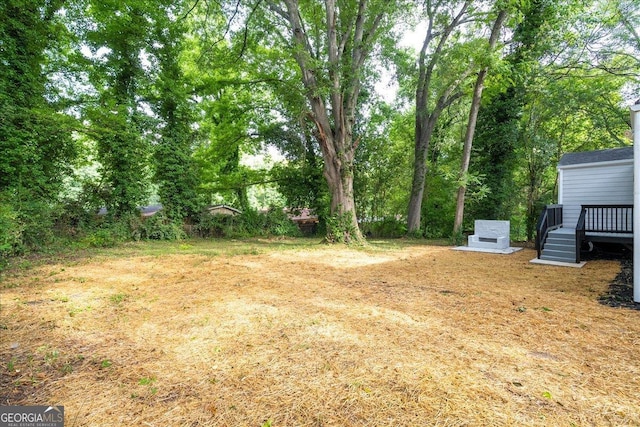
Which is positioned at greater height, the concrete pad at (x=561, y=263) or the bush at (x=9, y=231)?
the bush at (x=9, y=231)

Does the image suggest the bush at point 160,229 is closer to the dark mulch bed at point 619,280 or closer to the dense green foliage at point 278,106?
the dense green foliage at point 278,106

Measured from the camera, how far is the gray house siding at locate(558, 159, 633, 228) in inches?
346

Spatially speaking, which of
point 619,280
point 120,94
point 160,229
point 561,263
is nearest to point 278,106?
point 120,94

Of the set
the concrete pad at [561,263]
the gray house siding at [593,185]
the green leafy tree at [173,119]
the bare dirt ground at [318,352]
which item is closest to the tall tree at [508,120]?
the gray house siding at [593,185]

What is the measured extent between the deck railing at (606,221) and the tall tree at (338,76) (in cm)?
620

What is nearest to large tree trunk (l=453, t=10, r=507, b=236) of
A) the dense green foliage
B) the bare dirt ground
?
the dense green foliage

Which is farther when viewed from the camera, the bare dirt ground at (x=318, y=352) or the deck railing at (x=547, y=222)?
the deck railing at (x=547, y=222)

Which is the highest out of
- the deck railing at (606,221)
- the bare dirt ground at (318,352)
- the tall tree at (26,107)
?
the tall tree at (26,107)

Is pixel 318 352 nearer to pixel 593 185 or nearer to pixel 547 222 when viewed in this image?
pixel 547 222

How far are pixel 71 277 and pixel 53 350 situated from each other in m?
3.45

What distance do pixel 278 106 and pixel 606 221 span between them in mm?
13390

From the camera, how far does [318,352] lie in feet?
8.55

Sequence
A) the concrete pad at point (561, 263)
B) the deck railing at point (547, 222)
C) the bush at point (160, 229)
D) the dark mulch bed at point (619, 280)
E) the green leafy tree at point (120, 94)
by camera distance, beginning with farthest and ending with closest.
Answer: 1. the bush at point (160, 229)
2. the green leafy tree at point (120, 94)
3. the deck railing at point (547, 222)
4. the concrete pad at point (561, 263)
5. the dark mulch bed at point (619, 280)

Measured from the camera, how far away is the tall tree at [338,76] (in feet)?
31.1
